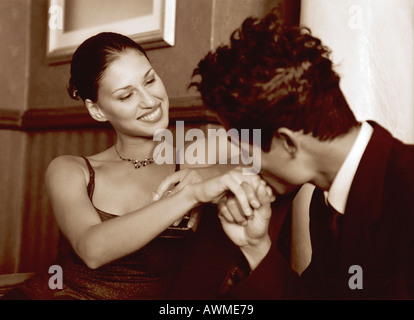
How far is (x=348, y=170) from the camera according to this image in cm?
114

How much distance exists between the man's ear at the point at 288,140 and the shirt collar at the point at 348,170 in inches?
4.7

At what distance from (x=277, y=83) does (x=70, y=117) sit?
1614 mm

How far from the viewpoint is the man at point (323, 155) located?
107 centimetres

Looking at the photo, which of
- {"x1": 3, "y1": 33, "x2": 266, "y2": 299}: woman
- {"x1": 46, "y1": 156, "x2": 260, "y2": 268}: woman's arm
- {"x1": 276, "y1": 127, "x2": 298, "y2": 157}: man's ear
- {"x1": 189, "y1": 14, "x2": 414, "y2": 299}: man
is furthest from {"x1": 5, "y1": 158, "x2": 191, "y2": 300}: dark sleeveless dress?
{"x1": 276, "y1": 127, "x2": 298, "y2": 157}: man's ear

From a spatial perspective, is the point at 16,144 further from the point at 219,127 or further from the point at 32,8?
the point at 219,127

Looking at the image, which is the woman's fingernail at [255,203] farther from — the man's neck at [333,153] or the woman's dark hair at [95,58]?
the woman's dark hair at [95,58]

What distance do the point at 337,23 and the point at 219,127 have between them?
676 mm

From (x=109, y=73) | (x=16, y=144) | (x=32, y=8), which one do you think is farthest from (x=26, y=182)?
(x=109, y=73)

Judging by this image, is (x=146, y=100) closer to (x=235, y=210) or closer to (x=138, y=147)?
(x=138, y=147)

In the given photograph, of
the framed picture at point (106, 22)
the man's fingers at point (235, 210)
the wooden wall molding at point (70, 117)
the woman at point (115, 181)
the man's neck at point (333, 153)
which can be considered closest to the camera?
the man's neck at point (333, 153)

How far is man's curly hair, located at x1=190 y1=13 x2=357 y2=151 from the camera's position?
115cm

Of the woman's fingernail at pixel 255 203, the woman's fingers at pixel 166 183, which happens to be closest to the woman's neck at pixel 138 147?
the woman's fingers at pixel 166 183

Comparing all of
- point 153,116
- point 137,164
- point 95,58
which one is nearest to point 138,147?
point 137,164

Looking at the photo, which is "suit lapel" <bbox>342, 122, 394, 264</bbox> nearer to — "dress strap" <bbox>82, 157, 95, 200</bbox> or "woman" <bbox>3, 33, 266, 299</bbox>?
"woman" <bbox>3, 33, 266, 299</bbox>
